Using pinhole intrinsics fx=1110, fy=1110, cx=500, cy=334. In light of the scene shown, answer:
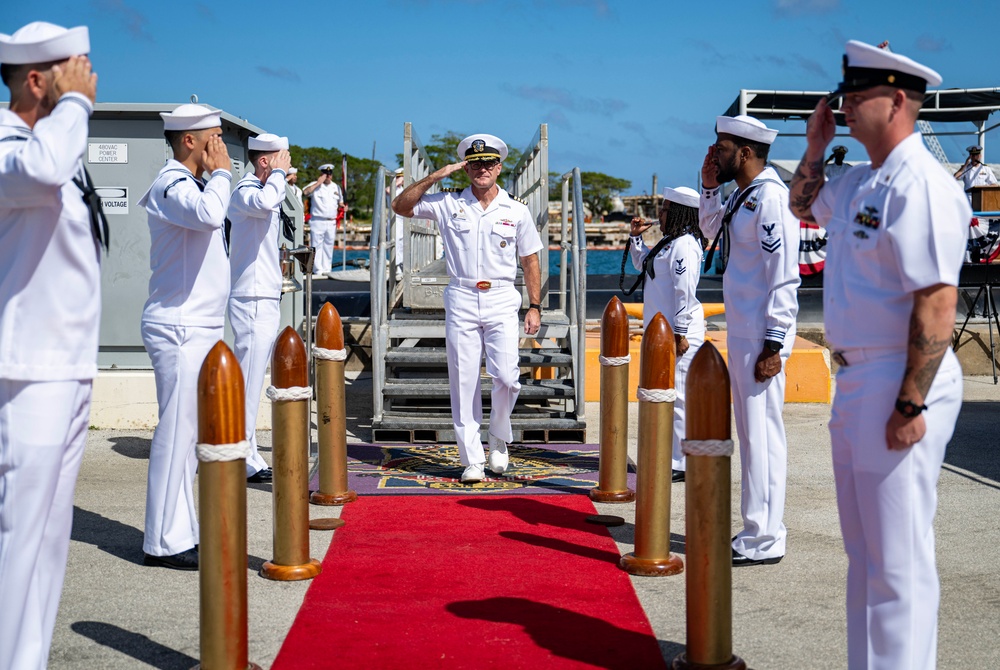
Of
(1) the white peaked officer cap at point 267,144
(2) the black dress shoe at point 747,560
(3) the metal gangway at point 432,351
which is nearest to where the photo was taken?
(2) the black dress shoe at point 747,560

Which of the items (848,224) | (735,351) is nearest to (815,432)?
(735,351)

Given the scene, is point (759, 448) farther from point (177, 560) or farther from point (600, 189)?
point (600, 189)

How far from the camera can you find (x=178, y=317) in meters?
5.70

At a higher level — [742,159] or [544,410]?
[742,159]

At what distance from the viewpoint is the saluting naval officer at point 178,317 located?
5.70 m

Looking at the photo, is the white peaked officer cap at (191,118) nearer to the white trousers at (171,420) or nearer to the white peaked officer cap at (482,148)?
the white trousers at (171,420)

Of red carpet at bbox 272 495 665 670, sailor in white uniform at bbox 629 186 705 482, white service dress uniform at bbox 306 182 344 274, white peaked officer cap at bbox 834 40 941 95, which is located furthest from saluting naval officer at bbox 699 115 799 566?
white service dress uniform at bbox 306 182 344 274

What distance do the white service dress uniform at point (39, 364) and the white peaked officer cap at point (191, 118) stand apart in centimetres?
200

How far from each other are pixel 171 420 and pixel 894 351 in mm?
3705

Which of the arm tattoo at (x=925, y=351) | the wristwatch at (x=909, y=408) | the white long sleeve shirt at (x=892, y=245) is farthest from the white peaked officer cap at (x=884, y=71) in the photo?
the wristwatch at (x=909, y=408)

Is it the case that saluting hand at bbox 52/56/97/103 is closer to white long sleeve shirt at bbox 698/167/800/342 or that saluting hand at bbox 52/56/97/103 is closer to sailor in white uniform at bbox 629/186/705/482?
white long sleeve shirt at bbox 698/167/800/342

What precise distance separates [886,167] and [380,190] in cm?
685

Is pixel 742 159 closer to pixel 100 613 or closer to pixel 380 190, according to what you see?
pixel 100 613

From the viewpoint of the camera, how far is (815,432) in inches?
388
